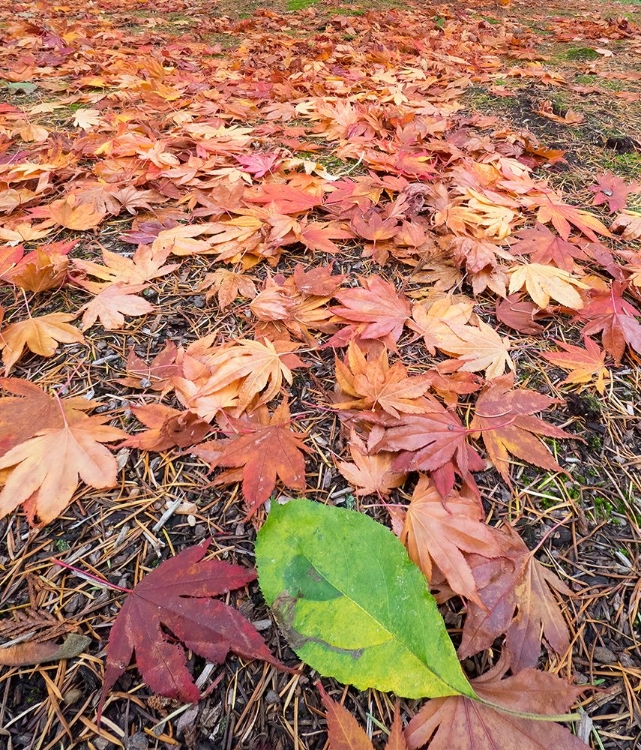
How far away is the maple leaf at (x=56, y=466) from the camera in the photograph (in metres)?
0.94

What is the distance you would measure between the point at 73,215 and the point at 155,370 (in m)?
0.92

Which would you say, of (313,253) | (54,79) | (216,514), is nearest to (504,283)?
(313,253)

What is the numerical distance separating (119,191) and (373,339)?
1.29m

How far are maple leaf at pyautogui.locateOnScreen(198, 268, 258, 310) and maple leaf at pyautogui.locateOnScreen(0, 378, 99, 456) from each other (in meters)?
0.52

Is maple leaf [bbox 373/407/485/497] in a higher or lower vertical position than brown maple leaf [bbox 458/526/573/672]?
higher

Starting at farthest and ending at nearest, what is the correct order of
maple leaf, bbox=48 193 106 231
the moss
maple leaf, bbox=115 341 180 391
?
the moss < maple leaf, bbox=48 193 106 231 < maple leaf, bbox=115 341 180 391

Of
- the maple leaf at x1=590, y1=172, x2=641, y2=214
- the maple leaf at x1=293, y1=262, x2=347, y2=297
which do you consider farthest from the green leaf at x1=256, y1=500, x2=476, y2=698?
the maple leaf at x1=590, y1=172, x2=641, y2=214

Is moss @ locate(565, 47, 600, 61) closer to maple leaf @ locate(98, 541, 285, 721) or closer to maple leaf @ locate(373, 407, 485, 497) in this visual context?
maple leaf @ locate(373, 407, 485, 497)

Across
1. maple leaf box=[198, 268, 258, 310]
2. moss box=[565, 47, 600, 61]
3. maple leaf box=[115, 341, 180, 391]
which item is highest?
moss box=[565, 47, 600, 61]

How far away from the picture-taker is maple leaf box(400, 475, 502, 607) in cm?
85

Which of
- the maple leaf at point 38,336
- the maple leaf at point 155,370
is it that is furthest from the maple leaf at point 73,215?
the maple leaf at point 155,370

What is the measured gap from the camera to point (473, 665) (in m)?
0.80

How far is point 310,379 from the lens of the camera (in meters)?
1.25

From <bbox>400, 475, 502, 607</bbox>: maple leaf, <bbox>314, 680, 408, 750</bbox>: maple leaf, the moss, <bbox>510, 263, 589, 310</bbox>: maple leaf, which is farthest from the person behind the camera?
the moss
